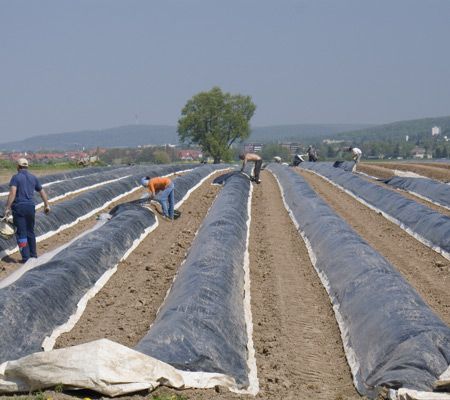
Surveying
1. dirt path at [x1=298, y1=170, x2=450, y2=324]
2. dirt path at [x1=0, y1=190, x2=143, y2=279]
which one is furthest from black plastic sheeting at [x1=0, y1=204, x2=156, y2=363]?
dirt path at [x1=298, y1=170, x2=450, y2=324]

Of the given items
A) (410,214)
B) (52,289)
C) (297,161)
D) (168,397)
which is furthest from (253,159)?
(297,161)

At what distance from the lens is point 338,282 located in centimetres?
896

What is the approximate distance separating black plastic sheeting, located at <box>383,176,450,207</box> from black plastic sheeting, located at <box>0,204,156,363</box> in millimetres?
9402

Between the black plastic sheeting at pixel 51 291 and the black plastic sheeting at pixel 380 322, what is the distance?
9.71ft

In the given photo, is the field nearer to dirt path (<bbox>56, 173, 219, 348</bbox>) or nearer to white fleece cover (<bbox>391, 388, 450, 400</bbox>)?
dirt path (<bbox>56, 173, 219, 348</bbox>)

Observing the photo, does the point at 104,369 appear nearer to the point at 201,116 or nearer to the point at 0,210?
the point at 0,210

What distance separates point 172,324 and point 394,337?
6.30ft

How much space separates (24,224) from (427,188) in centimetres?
1266

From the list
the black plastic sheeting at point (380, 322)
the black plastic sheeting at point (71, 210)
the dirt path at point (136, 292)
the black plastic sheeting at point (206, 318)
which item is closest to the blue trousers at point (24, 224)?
the black plastic sheeting at point (71, 210)

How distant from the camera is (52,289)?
26.6 ft

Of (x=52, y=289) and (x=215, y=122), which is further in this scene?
(x=215, y=122)

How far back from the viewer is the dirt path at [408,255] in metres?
8.85

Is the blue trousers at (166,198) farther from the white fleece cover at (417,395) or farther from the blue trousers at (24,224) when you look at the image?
the white fleece cover at (417,395)

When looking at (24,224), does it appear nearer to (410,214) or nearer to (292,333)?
(292,333)
